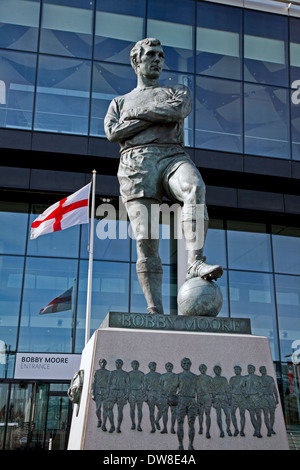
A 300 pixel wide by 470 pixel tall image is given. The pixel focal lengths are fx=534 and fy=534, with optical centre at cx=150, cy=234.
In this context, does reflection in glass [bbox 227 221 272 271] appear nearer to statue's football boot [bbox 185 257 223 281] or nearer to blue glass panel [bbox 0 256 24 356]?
blue glass panel [bbox 0 256 24 356]

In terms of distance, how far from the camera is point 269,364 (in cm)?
421

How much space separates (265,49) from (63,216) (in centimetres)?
1124

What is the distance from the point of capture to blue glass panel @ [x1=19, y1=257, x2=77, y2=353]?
17.5 metres

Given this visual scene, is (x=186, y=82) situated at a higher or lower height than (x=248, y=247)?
higher

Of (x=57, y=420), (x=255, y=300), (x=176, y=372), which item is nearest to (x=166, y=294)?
(x=255, y=300)

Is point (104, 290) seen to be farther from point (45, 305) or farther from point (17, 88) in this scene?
point (17, 88)

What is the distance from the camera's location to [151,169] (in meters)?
5.16

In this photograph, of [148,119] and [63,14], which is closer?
[148,119]

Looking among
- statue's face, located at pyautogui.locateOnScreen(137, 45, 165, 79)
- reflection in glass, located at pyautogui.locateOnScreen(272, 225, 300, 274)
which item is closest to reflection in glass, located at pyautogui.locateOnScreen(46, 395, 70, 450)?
reflection in glass, located at pyautogui.locateOnScreen(272, 225, 300, 274)

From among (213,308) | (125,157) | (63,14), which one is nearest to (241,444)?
(213,308)

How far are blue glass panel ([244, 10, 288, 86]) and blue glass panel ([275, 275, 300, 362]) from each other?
754cm

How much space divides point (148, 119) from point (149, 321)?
79.0 inches
